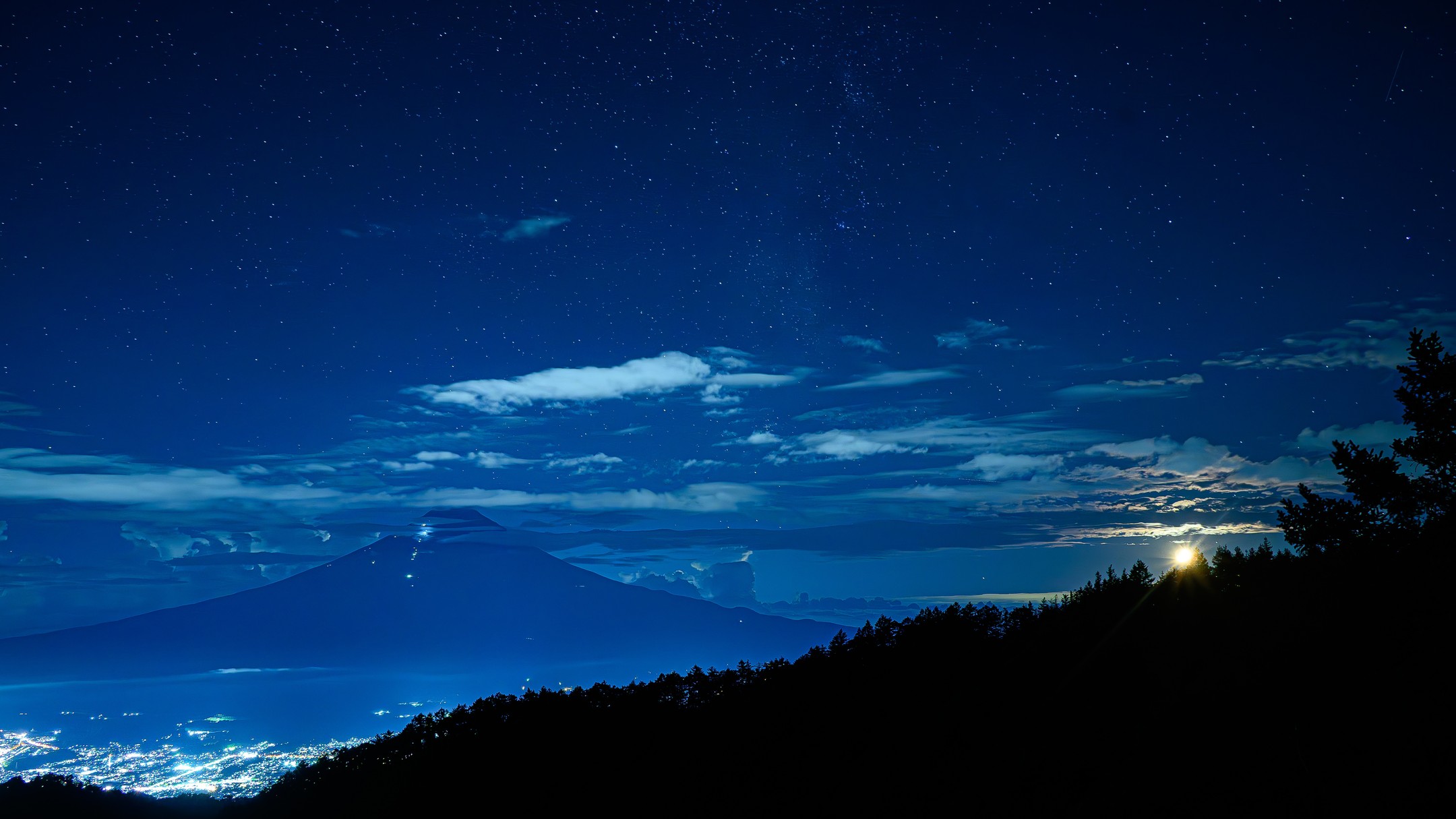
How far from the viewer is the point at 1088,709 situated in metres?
22.3

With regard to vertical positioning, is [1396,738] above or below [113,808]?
above

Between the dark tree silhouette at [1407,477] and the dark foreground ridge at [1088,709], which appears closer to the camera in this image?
the dark foreground ridge at [1088,709]

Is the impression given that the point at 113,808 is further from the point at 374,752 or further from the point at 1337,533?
the point at 1337,533

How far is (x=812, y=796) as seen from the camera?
896 inches

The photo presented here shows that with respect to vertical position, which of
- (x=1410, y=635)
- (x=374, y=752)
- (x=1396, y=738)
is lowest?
(x=374, y=752)

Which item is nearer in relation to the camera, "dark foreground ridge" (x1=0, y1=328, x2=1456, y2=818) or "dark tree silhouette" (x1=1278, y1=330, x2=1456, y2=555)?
"dark foreground ridge" (x1=0, y1=328, x2=1456, y2=818)

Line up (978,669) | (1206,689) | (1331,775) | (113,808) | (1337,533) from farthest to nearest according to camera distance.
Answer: (113,808), (1337,533), (978,669), (1206,689), (1331,775)

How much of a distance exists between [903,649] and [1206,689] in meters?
17.2

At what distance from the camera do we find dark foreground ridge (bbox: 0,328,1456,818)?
16734mm

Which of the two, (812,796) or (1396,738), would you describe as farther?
(812,796)

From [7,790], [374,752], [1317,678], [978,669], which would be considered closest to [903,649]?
[978,669]

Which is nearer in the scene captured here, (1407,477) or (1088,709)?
(1088,709)

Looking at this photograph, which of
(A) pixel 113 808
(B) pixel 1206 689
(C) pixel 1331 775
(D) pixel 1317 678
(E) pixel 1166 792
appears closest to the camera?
(C) pixel 1331 775

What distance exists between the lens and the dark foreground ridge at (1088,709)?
1673cm
